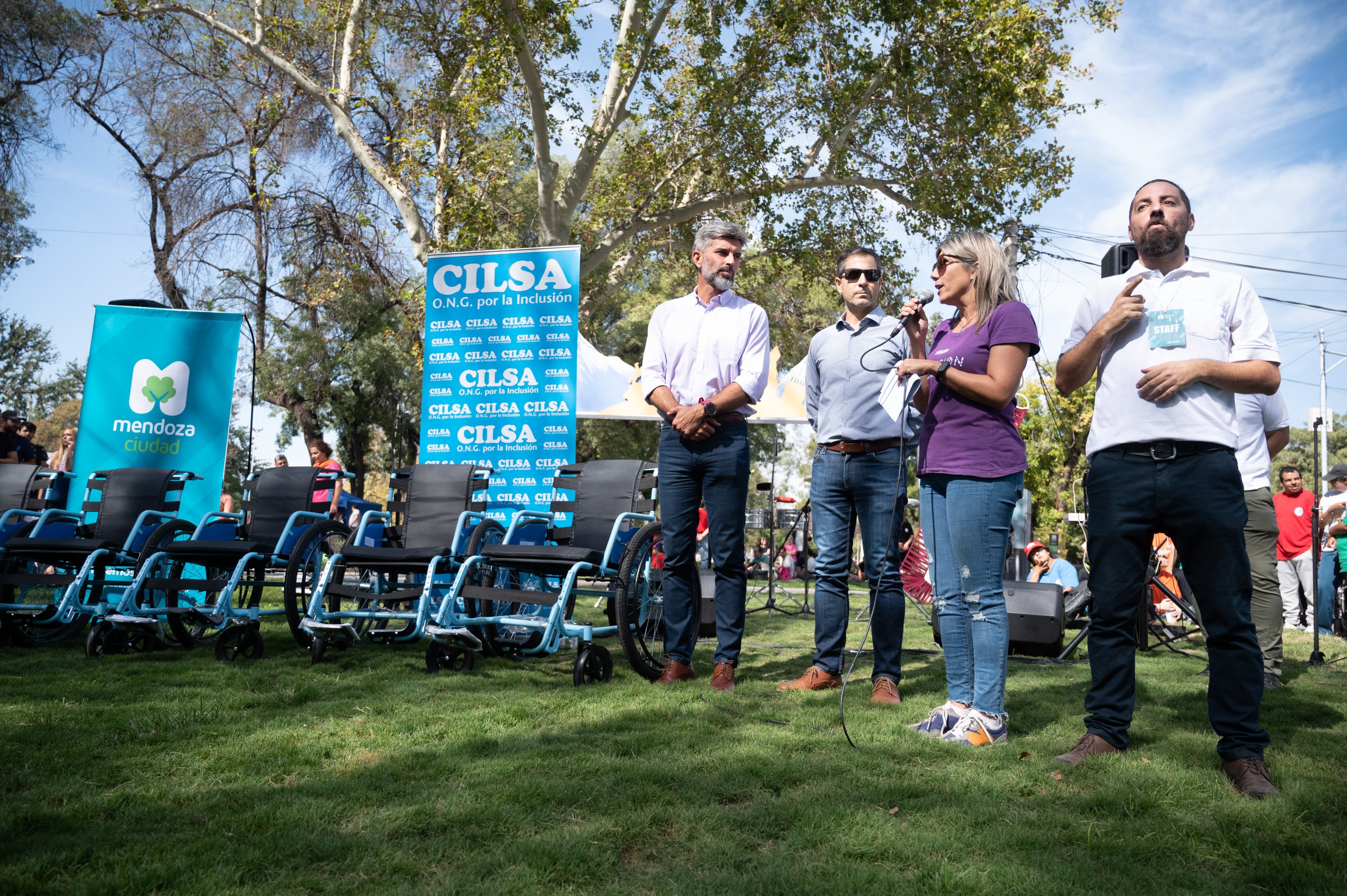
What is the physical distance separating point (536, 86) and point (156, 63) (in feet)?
34.6

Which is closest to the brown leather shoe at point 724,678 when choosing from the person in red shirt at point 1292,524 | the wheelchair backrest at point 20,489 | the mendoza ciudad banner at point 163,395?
the wheelchair backrest at point 20,489

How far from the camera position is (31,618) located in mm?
5613

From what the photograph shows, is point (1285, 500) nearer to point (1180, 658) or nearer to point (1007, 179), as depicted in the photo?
point (1180, 658)

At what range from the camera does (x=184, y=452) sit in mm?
7719

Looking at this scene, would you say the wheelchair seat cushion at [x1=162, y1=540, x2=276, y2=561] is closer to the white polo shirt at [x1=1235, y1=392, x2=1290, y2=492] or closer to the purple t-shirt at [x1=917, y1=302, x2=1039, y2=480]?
the purple t-shirt at [x1=917, y1=302, x2=1039, y2=480]

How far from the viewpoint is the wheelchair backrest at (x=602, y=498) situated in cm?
504

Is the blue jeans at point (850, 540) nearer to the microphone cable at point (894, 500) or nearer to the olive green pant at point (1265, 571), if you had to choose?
the microphone cable at point (894, 500)

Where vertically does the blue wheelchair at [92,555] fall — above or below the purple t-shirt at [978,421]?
below

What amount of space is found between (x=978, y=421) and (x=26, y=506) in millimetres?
6490


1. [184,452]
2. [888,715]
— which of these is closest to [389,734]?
[888,715]

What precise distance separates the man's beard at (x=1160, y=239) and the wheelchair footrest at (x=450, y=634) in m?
3.25

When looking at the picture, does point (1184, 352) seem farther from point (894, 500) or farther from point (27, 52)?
point (27, 52)

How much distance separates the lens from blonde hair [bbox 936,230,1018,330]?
3326 mm

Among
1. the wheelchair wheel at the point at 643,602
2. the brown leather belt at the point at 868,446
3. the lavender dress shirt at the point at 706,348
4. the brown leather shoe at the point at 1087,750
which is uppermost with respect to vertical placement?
the lavender dress shirt at the point at 706,348
